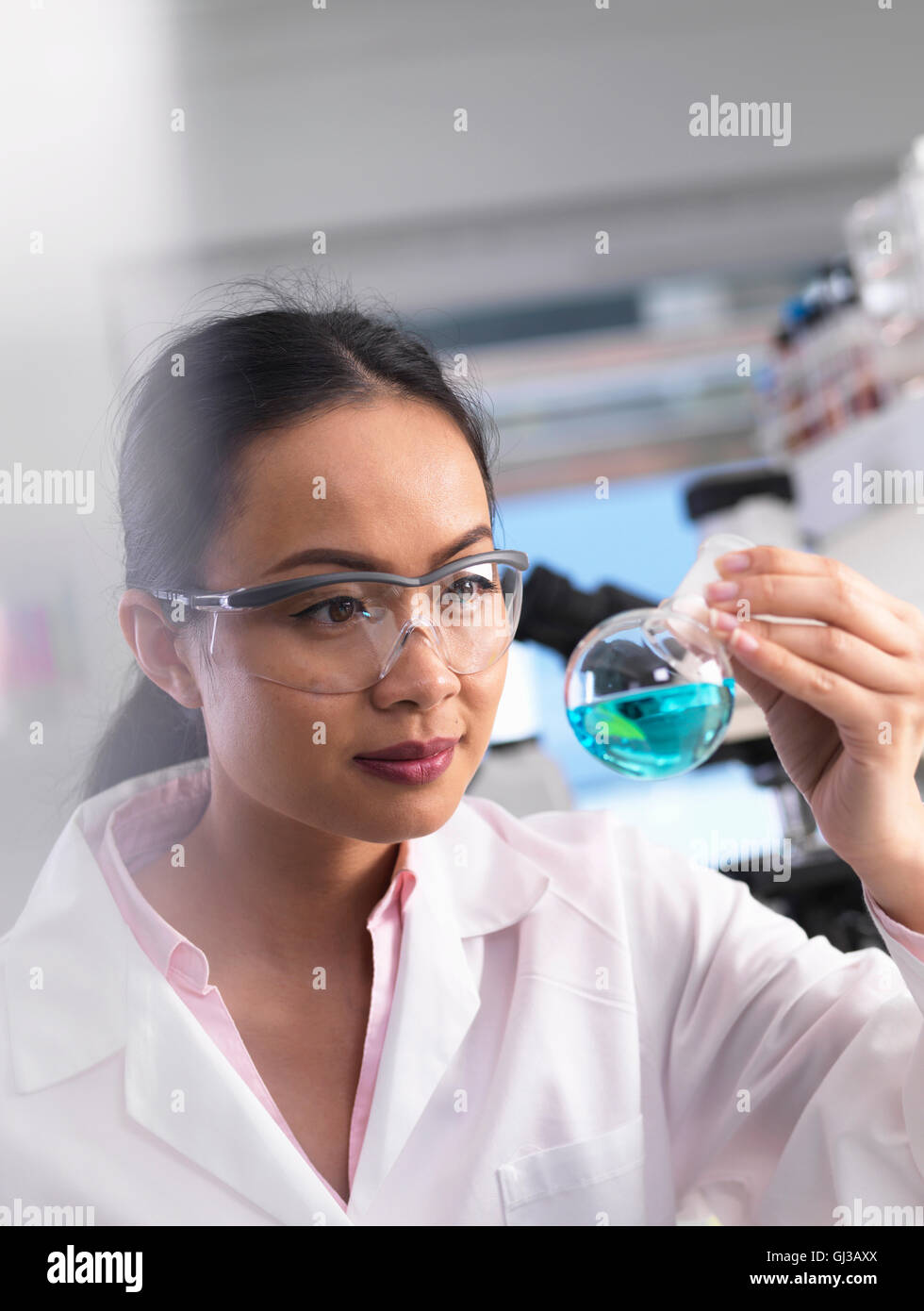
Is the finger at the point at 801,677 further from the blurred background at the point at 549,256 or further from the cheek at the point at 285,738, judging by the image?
the blurred background at the point at 549,256

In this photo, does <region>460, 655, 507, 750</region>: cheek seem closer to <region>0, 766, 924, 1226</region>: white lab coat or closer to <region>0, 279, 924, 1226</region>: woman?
<region>0, 279, 924, 1226</region>: woman

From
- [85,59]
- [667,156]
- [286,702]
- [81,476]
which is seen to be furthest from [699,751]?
[667,156]

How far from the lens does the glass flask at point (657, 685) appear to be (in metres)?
0.63

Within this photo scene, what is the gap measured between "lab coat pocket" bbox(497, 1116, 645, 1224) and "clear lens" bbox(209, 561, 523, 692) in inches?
13.8

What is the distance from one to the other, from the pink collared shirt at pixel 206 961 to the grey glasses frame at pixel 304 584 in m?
0.22

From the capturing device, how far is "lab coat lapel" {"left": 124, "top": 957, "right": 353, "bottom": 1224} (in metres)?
0.70

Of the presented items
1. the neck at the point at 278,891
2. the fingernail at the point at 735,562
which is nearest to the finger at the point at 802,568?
the fingernail at the point at 735,562

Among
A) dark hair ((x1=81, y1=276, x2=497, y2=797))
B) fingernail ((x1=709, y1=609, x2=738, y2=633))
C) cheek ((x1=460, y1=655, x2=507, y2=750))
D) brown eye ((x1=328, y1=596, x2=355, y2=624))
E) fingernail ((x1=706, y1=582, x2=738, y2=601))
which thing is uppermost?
dark hair ((x1=81, y1=276, x2=497, y2=797))

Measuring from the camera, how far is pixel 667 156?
2805 mm

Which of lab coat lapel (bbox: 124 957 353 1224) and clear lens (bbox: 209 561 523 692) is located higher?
clear lens (bbox: 209 561 523 692)

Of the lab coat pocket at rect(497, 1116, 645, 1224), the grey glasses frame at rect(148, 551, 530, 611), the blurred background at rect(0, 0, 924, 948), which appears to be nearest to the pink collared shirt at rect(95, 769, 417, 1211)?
the lab coat pocket at rect(497, 1116, 645, 1224)

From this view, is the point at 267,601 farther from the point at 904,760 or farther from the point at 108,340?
the point at 108,340

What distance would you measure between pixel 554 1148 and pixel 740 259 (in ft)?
9.11

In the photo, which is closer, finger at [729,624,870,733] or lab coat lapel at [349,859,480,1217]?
finger at [729,624,870,733]
